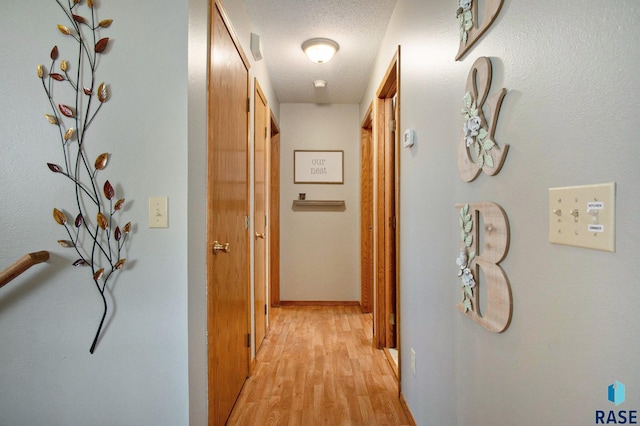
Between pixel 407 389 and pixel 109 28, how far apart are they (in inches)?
89.8

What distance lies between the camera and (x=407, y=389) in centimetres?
187

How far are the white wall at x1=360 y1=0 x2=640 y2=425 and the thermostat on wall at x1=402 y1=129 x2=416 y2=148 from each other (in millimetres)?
373

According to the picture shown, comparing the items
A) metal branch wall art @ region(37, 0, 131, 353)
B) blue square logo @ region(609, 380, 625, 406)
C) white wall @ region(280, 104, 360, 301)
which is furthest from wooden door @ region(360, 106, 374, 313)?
blue square logo @ region(609, 380, 625, 406)

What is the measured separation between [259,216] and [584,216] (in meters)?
2.35

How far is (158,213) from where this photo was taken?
1.25 metres

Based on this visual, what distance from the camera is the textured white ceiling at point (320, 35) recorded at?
2135 mm

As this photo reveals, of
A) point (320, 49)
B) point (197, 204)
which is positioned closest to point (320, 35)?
point (320, 49)

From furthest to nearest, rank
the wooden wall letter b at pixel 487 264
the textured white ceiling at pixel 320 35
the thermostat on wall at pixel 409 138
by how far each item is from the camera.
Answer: the textured white ceiling at pixel 320 35 → the thermostat on wall at pixel 409 138 → the wooden wall letter b at pixel 487 264

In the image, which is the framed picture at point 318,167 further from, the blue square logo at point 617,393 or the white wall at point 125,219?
the blue square logo at point 617,393

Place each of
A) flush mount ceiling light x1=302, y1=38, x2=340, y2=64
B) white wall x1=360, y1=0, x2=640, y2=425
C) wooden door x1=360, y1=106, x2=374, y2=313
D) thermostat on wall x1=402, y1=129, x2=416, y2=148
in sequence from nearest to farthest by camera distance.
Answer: white wall x1=360, y1=0, x2=640, y2=425
thermostat on wall x1=402, y1=129, x2=416, y2=148
flush mount ceiling light x1=302, y1=38, x2=340, y2=64
wooden door x1=360, y1=106, x2=374, y2=313

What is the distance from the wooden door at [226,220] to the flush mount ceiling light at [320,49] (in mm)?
684

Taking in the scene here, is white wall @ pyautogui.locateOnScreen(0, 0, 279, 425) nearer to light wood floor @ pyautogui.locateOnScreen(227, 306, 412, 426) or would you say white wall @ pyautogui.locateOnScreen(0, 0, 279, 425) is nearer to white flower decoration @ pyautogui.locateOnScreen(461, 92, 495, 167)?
light wood floor @ pyautogui.locateOnScreen(227, 306, 412, 426)

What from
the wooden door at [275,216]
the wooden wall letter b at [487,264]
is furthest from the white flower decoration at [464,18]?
the wooden door at [275,216]

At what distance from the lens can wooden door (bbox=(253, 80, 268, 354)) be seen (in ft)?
8.33
